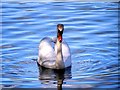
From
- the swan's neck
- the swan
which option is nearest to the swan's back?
the swan

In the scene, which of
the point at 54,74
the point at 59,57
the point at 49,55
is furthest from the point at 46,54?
the point at 54,74

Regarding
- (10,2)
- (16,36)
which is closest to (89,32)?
(16,36)

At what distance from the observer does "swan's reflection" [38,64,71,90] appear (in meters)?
11.7

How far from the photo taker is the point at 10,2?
21078 millimetres

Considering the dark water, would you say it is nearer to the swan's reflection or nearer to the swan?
the swan's reflection

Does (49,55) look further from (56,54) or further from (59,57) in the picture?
(59,57)

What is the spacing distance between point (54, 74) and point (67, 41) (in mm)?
2610

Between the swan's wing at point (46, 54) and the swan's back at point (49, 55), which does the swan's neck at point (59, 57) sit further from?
the swan's wing at point (46, 54)

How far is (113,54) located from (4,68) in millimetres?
2755

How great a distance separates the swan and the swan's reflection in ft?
0.41

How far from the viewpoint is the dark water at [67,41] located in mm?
11633

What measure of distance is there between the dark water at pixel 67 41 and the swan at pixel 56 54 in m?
0.20

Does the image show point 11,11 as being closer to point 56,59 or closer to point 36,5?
point 36,5

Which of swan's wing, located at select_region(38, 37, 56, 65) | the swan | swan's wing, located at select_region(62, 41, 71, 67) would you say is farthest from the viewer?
swan's wing, located at select_region(38, 37, 56, 65)
